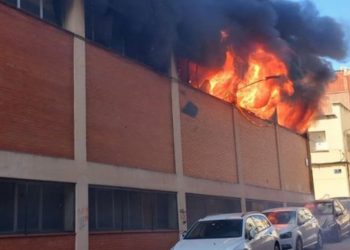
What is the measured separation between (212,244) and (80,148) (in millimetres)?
4436

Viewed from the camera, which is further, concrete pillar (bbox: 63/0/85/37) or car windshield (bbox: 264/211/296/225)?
car windshield (bbox: 264/211/296/225)

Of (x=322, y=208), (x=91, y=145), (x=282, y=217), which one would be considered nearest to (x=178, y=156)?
(x=282, y=217)

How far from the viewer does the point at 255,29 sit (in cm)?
2289

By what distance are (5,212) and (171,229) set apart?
7.41 m

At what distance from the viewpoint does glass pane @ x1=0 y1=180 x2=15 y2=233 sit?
11.6 metres

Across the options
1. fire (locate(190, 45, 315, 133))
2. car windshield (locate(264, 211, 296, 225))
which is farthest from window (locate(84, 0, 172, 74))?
car windshield (locate(264, 211, 296, 225))

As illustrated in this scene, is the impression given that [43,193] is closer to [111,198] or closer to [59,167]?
[59,167]

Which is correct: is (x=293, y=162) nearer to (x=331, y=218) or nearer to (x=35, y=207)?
(x=331, y=218)

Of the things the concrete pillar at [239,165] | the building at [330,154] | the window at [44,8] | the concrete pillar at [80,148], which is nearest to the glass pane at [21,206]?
the concrete pillar at [80,148]

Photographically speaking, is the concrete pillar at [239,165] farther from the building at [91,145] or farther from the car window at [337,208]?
the car window at [337,208]

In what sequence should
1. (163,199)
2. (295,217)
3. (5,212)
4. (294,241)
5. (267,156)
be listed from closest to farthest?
(5,212), (294,241), (295,217), (163,199), (267,156)

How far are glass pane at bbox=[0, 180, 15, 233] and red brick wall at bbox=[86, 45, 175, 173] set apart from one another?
2756 millimetres

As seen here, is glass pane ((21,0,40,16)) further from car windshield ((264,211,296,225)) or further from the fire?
car windshield ((264,211,296,225))

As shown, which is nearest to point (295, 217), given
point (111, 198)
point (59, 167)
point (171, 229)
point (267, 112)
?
point (171, 229)
